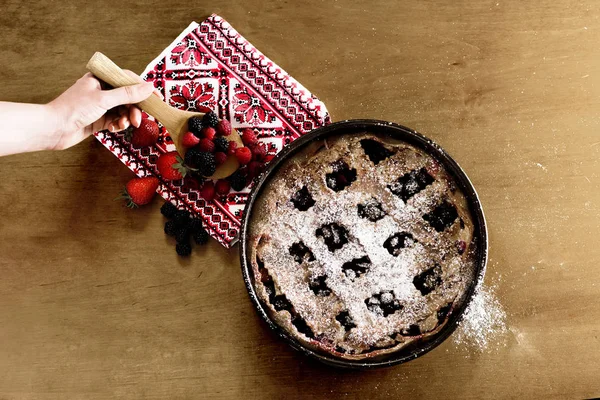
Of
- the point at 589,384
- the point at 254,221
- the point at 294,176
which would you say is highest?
the point at 294,176

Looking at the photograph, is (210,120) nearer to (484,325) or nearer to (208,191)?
(208,191)

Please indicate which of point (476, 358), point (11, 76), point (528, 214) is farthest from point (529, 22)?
point (11, 76)

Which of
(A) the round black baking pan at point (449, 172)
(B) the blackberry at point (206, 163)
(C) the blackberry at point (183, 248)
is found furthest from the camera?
(C) the blackberry at point (183, 248)

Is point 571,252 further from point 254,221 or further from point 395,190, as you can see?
point 254,221

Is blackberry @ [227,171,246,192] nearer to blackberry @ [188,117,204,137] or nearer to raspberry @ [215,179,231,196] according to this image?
raspberry @ [215,179,231,196]

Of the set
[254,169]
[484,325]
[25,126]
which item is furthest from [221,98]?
[484,325]

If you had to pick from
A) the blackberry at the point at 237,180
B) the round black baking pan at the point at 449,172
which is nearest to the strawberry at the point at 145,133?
the blackberry at the point at 237,180

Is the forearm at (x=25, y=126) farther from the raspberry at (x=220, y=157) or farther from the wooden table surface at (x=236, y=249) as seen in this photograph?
the raspberry at (x=220, y=157)
